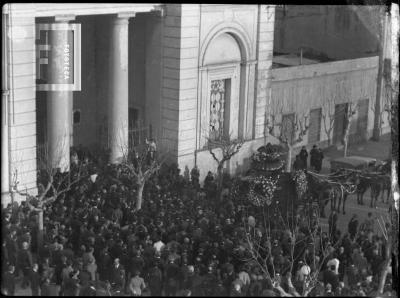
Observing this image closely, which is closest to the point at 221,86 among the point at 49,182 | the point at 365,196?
the point at 365,196

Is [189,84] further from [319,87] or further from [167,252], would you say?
[167,252]

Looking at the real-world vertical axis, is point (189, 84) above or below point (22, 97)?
below

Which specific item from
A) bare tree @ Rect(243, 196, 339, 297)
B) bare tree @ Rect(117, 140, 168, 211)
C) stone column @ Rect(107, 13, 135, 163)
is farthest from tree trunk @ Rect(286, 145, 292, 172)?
stone column @ Rect(107, 13, 135, 163)

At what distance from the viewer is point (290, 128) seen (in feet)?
99.6

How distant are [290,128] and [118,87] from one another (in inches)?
259

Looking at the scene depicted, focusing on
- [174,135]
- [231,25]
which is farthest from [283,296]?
[231,25]

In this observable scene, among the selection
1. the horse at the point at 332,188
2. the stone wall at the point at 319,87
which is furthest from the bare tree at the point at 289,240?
the stone wall at the point at 319,87

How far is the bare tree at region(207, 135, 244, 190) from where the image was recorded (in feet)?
87.0

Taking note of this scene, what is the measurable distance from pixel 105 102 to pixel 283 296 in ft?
53.2

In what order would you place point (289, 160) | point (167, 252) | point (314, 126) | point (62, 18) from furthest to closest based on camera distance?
point (314, 126), point (289, 160), point (62, 18), point (167, 252)

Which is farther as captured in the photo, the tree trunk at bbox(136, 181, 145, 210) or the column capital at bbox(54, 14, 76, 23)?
the column capital at bbox(54, 14, 76, 23)

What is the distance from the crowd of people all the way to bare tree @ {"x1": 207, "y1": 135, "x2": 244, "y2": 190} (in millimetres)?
2795

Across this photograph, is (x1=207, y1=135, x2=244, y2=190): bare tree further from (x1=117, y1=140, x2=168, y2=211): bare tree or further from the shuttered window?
the shuttered window

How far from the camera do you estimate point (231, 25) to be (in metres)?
29.5
